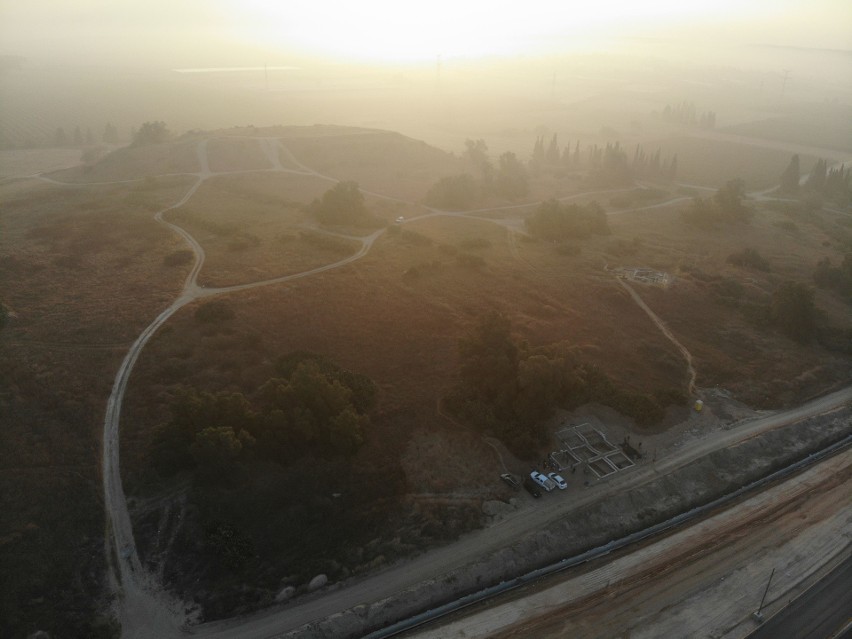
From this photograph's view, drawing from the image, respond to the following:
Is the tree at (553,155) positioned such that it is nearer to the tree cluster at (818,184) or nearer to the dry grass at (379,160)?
the dry grass at (379,160)

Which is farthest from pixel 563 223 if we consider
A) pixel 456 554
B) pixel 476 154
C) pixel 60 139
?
pixel 60 139

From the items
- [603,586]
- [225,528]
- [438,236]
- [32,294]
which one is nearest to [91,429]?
[225,528]

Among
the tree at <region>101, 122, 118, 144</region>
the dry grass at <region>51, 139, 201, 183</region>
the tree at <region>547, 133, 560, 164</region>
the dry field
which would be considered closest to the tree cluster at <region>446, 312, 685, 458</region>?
the dry field

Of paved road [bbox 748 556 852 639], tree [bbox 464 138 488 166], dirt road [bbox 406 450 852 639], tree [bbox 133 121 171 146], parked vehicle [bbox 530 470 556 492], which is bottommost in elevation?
paved road [bbox 748 556 852 639]

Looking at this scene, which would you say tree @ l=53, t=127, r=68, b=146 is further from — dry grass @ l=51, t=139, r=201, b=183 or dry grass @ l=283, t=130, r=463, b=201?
dry grass @ l=283, t=130, r=463, b=201

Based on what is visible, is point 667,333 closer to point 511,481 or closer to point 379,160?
point 511,481

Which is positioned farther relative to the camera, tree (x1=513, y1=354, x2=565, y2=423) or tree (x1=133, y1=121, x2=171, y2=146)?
tree (x1=133, y1=121, x2=171, y2=146)
